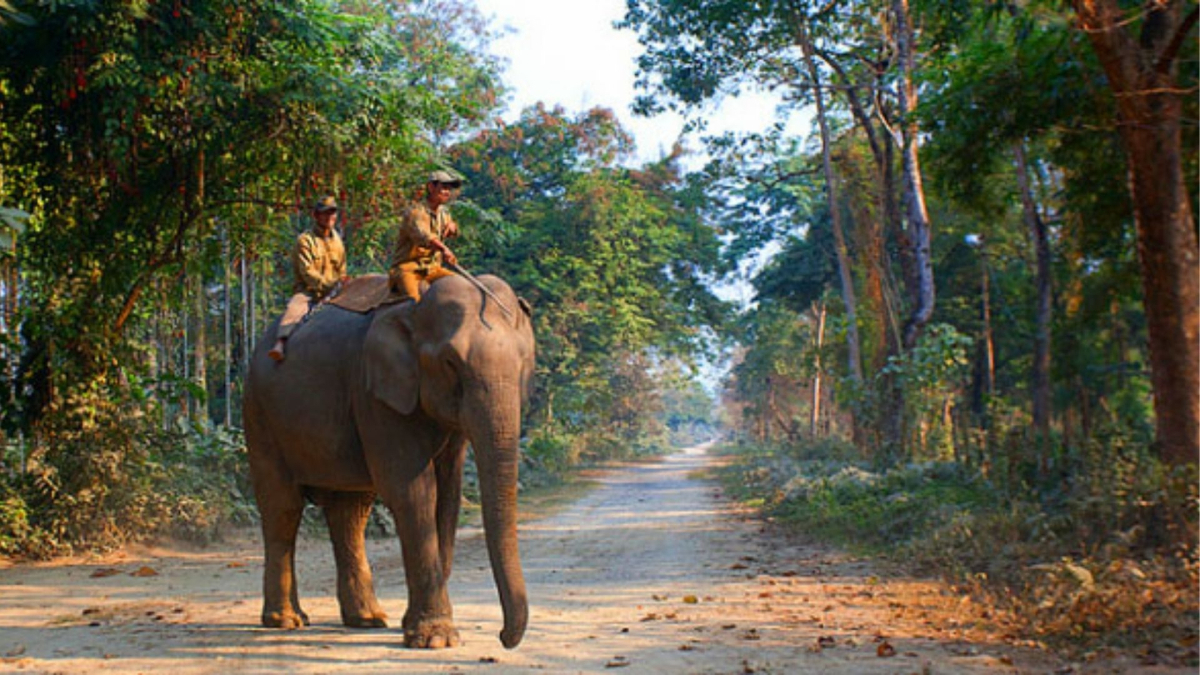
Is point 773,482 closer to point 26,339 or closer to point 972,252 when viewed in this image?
point 972,252

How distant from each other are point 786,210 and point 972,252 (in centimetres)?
759

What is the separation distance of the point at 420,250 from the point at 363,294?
0.74 metres

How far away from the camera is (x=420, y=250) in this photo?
7.36 meters

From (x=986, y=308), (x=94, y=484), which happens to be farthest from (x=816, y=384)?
(x=94, y=484)

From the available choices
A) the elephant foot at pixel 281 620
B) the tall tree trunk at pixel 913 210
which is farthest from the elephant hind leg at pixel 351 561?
the tall tree trunk at pixel 913 210

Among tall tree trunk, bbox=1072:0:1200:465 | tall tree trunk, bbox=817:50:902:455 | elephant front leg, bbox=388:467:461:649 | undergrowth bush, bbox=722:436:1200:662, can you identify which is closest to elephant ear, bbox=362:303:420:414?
elephant front leg, bbox=388:467:461:649

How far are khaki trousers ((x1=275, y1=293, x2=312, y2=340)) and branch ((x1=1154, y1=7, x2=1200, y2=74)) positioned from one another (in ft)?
22.8

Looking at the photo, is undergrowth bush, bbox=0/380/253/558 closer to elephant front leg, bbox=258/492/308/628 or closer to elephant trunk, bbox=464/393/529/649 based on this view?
elephant front leg, bbox=258/492/308/628

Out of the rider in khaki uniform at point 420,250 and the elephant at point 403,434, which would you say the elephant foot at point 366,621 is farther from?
the rider in khaki uniform at point 420,250

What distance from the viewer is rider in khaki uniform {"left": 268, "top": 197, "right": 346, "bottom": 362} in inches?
322

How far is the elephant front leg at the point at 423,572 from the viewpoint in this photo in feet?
22.0

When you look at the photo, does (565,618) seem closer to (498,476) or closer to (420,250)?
(498,476)

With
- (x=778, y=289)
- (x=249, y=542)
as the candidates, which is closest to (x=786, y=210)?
(x=778, y=289)

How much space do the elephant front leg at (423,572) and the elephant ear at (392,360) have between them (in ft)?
1.75
